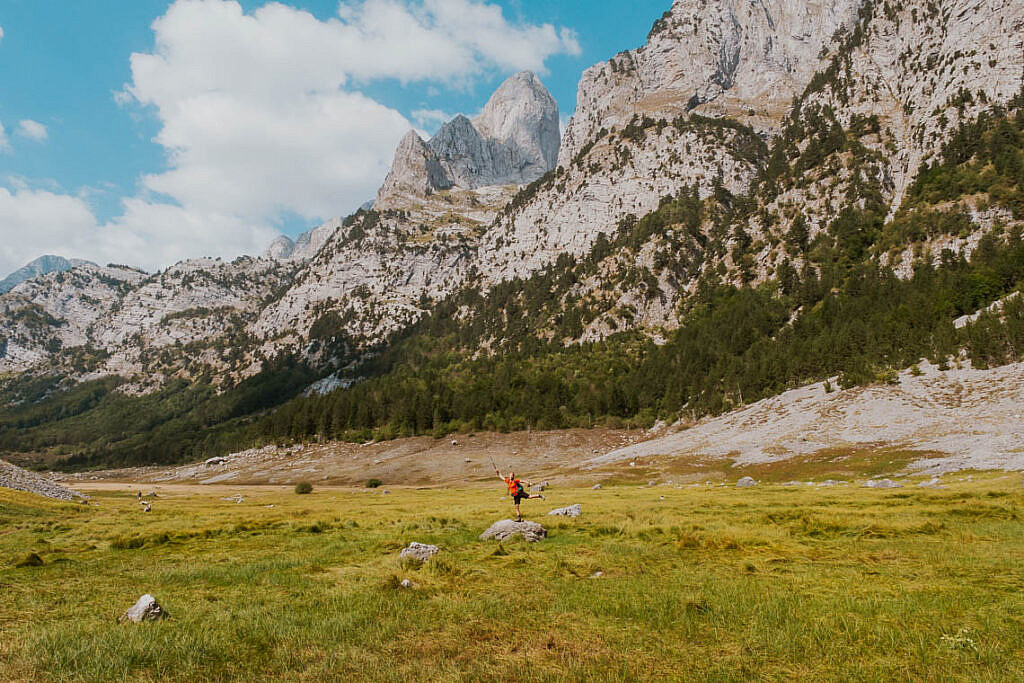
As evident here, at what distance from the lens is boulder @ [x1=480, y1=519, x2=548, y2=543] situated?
712 inches

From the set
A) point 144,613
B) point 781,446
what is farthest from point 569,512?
point 781,446

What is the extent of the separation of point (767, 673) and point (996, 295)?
11847 centimetres

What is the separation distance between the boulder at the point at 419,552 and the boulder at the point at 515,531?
11.0 feet

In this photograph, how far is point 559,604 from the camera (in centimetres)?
1014

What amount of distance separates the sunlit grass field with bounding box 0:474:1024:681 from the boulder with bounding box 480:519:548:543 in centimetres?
108

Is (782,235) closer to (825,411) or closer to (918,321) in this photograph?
(918,321)

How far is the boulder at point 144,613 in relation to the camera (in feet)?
31.2

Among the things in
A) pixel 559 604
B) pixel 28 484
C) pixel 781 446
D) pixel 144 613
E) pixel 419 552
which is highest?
pixel 144 613

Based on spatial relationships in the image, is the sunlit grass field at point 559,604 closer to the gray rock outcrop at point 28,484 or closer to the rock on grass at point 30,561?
the rock on grass at point 30,561

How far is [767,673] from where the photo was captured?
22.4ft

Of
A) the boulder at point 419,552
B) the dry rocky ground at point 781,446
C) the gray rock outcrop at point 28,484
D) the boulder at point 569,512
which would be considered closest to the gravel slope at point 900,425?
the dry rocky ground at point 781,446

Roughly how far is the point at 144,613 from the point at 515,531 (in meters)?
11.7

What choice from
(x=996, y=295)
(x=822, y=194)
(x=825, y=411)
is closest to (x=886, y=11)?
(x=822, y=194)

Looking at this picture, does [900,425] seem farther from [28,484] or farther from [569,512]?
[28,484]
